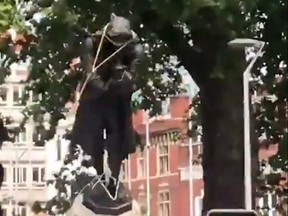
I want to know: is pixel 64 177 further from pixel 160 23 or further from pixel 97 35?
pixel 97 35

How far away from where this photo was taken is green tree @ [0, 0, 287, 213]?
1446cm

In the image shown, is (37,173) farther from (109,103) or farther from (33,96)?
(109,103)

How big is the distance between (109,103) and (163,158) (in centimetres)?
3123

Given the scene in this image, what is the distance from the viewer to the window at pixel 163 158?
4253cm

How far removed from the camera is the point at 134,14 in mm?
14359

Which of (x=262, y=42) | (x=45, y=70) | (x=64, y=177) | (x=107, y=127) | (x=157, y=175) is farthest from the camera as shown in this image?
(x=157, y=175)

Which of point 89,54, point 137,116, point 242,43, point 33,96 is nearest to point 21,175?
point 137,116

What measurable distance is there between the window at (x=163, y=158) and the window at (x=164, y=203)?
936 mm

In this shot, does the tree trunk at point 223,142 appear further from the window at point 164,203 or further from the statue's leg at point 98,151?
the window at point 164,203

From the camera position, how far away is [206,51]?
51.9ft

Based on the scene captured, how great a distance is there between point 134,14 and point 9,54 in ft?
10.2

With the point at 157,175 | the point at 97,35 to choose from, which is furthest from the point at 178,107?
the point at 97,35

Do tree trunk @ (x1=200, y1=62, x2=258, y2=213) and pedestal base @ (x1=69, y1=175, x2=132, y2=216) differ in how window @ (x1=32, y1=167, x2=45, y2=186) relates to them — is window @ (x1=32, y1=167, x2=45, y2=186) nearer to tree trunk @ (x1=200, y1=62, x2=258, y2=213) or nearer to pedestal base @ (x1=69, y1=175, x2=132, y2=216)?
tree trunk @ (x1=200, y1=62, x2=258, y2=213)

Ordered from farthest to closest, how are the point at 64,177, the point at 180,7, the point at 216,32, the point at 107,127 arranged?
the point at 64,177
the point at 216,32
the point at 180,7
the point at 107,127
